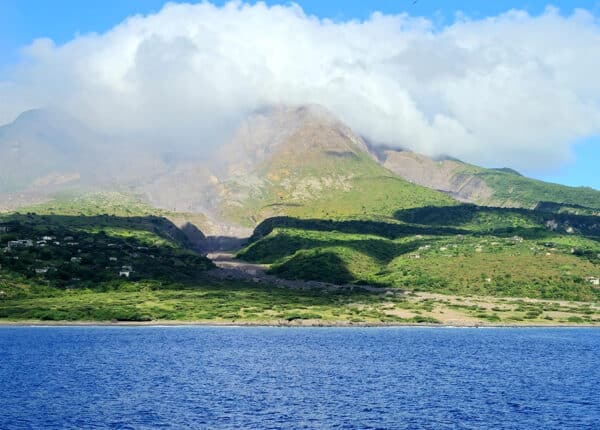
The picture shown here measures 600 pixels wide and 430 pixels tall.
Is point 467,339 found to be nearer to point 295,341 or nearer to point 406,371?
point 295,341

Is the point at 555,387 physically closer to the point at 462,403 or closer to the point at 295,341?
the point at 462,403

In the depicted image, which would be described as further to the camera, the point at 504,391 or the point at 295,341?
the point at 295,341

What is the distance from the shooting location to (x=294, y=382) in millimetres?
108875

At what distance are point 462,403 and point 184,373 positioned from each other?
48607 millimetres

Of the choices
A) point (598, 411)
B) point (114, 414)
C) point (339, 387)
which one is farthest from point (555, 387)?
point (114, 414)

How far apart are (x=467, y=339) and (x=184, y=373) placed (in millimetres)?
91586

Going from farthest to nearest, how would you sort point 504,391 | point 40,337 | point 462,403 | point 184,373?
point 40,337
point 184,373
point 504,391
point 462,403

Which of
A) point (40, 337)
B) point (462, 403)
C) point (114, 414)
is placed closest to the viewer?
point (114, 414)

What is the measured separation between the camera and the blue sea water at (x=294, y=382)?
80.8 metres

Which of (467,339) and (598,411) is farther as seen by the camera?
(467,339)

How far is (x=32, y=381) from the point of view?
106m

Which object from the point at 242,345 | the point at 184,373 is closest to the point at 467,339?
the point at 242,345

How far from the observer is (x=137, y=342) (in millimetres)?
167000

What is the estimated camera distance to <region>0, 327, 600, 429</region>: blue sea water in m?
80.8
